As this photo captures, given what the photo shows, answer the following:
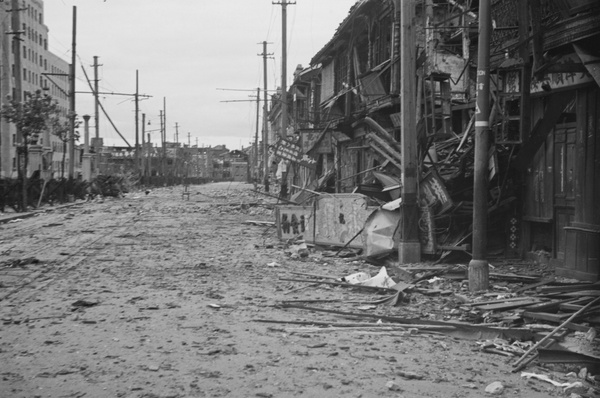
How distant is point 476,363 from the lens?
6344 millimetres

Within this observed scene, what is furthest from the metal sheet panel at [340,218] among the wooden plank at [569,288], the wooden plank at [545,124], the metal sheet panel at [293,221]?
the wooden plank at [569,288]

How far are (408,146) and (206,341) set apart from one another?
7.24 metres

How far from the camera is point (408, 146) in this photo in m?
13.1

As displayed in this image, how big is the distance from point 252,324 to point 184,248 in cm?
883

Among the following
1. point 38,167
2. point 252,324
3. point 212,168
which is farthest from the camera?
point 212,168

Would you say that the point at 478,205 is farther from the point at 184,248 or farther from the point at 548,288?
the point at 184,248

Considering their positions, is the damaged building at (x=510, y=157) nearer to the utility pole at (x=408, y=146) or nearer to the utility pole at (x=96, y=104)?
the utility pole at (x=408, y=146)

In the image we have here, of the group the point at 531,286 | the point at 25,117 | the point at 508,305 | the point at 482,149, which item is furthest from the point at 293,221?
the point at 25,117

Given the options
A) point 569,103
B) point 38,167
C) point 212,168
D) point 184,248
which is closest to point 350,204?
point 184,248

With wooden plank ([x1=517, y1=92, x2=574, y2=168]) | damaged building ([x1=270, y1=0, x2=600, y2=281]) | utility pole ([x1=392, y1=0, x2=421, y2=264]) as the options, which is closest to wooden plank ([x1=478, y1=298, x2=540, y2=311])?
damaged building ([x1=270, y1=0, x2=600, y2=281])

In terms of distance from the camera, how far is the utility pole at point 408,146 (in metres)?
Result: 13.0

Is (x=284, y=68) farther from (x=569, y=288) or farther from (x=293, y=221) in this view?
(x=569, y=288)

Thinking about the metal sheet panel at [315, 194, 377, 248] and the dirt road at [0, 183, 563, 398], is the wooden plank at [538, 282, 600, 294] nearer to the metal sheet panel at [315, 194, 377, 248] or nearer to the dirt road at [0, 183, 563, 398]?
the dirt road at [0, 183, 563, 398]

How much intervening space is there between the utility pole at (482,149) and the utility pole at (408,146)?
118 inches
